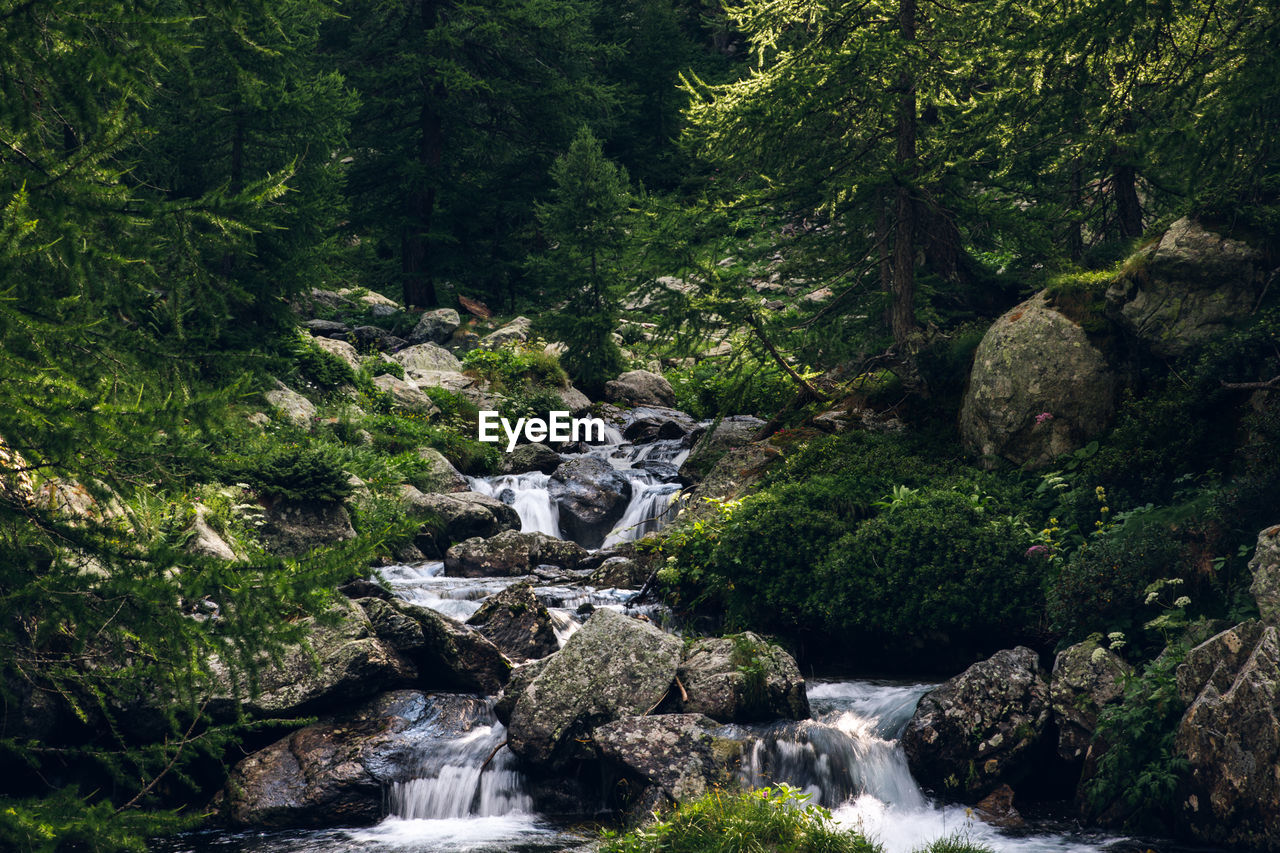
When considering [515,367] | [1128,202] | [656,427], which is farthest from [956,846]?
[515,367]

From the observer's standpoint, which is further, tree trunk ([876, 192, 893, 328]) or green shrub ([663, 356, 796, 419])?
green shrub ([663, 356, 796, 419])

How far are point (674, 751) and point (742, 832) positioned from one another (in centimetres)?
151

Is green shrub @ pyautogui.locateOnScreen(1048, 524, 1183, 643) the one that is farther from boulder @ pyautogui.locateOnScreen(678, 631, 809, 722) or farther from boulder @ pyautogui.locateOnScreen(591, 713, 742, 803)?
boulder @ pyautogui.locateOnScreen(591, 713, 742, 803)

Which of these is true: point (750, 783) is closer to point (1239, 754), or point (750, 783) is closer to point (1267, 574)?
point (1239, 754)

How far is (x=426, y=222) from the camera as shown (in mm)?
32031

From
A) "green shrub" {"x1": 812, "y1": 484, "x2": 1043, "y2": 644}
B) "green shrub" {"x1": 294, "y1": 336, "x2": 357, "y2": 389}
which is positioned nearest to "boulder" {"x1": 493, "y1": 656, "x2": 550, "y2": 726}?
"green shrub" {"x1": 812, "y1": 484, "x2": 1043, "y2": 644}

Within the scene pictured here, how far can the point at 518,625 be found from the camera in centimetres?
1130

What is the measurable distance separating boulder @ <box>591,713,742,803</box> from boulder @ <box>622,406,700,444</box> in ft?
40.9

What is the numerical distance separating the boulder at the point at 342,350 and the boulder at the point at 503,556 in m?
7.67

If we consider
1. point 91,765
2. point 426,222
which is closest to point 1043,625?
point 91,765

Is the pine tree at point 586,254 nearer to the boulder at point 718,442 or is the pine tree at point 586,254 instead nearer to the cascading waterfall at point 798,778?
the boulder at point 718,442

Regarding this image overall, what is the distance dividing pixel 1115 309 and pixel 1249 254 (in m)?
1.48

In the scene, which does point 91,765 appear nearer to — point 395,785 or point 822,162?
point 395,785

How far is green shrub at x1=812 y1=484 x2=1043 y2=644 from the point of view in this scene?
987cm
